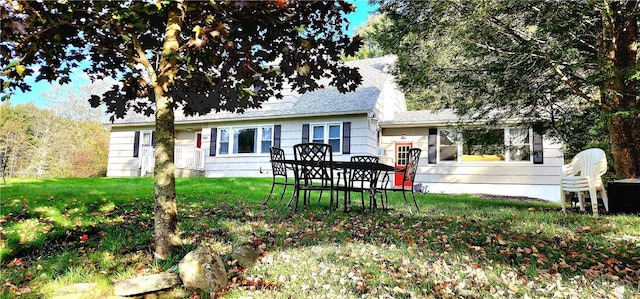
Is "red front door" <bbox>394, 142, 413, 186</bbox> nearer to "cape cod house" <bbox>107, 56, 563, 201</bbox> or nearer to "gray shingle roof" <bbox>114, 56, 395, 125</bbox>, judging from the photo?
"cape cod house" <bbox>107, 56, 563, 201</bbox>

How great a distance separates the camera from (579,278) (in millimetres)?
2721

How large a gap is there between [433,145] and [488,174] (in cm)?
196

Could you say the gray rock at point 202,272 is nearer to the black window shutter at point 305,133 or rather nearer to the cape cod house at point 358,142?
the cape cod house at point 358,142

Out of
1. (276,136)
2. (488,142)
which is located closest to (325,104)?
(276,136)

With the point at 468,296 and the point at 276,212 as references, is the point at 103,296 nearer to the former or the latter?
the point at 468,296

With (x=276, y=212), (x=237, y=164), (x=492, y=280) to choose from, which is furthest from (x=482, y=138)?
(x=237, y=164)

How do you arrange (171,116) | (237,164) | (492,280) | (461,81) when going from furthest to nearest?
(237,164) < (461,81) < (171,116) < (492,280)

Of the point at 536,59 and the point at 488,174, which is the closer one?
the point at 536,59

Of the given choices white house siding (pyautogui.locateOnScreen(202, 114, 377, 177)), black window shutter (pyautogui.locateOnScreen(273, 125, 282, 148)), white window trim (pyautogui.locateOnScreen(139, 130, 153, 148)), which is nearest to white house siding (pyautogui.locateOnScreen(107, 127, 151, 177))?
white window trim (pyautogui.locateOnScreen(139, 130, 153, 148))

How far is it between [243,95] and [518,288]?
7.98 feet

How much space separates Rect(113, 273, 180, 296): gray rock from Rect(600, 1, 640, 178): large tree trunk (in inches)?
245

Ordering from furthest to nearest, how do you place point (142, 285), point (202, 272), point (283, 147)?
point (283, 147)
point (202, 272)
point (142, 285)

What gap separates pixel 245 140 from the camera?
44.1 ft

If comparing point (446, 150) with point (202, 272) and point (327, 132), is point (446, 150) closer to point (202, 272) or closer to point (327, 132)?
point (327, 132)
